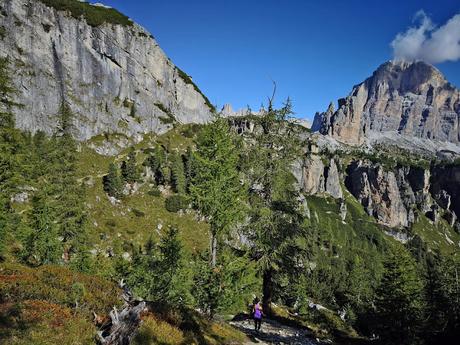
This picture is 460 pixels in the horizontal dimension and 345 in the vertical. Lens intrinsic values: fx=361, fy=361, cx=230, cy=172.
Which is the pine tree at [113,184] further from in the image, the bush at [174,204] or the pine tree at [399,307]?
the pine tree at [399,307]

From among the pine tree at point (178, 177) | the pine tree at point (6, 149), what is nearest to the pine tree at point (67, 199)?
the pine tree at point (6, 149)

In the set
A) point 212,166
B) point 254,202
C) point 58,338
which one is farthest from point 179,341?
point 254,202

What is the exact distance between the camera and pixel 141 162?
325ft

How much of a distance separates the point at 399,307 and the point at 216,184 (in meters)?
23.1

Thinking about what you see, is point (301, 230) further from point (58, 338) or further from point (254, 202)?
point (58, 338)

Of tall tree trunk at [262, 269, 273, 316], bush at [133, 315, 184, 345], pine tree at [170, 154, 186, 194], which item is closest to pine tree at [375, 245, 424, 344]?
tall tree trunk at [262, 269, 273, 316]

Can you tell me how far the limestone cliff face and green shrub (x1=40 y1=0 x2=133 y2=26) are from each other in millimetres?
1783

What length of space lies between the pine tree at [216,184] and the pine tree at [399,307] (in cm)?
2085

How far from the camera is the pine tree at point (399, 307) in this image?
30438 mm

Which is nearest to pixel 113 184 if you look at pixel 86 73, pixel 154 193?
pixel 154 193

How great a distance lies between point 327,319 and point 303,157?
1537 centimetres

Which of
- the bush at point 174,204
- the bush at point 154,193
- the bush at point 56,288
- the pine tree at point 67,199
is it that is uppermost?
the bush at point 154,193

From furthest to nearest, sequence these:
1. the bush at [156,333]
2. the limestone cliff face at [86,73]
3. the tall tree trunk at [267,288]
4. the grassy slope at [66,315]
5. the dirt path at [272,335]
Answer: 1. the limestone cliff face at [86,73]
2. the tall tree trunk at [267,288]
3. the dirt path at [272,335]
4. the bush at [156,333]
5. the grassy slope at [66,315]

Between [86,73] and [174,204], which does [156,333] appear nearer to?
[174,204]
